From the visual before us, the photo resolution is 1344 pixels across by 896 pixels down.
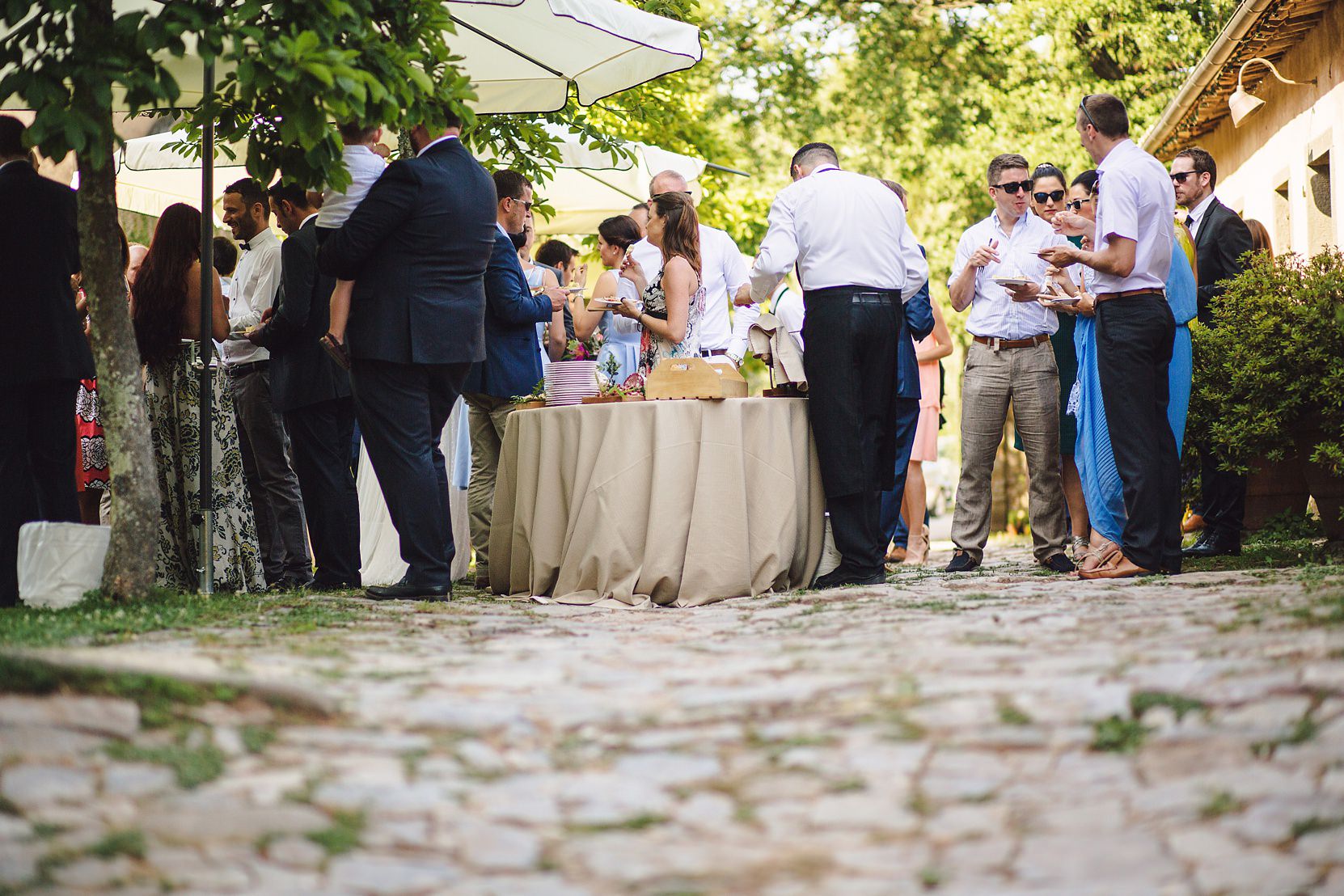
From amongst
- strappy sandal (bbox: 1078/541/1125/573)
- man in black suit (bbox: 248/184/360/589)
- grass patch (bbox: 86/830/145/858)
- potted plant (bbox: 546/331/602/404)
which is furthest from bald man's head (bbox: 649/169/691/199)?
grass patch (bbox: 86/830/145/858)

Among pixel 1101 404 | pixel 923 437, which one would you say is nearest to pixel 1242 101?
pixel 923 437

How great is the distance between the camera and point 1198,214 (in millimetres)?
8703

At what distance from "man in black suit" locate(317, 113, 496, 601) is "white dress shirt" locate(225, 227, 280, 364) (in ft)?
4.28

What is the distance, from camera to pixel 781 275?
6785 millimetres

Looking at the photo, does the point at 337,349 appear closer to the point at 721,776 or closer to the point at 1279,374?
the point at 721,776

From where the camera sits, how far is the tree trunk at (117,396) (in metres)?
5.90

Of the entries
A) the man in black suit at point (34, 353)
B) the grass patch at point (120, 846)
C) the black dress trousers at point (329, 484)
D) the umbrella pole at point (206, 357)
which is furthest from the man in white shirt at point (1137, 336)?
the grass patch at point (120, 846)

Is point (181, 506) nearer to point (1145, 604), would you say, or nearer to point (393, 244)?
point (393, 244)

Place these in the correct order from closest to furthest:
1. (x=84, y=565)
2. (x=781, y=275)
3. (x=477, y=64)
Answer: (x=84, y=565) < (x=781, y=275) < (x=477, y=64)

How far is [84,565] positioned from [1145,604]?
4.13 meters

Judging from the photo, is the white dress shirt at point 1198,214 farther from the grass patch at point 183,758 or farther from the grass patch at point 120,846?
the grass patch at point 120,846

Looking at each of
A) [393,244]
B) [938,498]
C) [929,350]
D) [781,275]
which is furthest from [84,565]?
[938,498]

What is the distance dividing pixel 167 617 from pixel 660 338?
2929 millimetres

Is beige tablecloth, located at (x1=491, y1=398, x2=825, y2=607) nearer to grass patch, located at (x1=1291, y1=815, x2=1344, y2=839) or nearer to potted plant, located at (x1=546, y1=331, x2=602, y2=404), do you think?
potted plant, located at (x1=546, y1=331, x2=602, y2=404)
